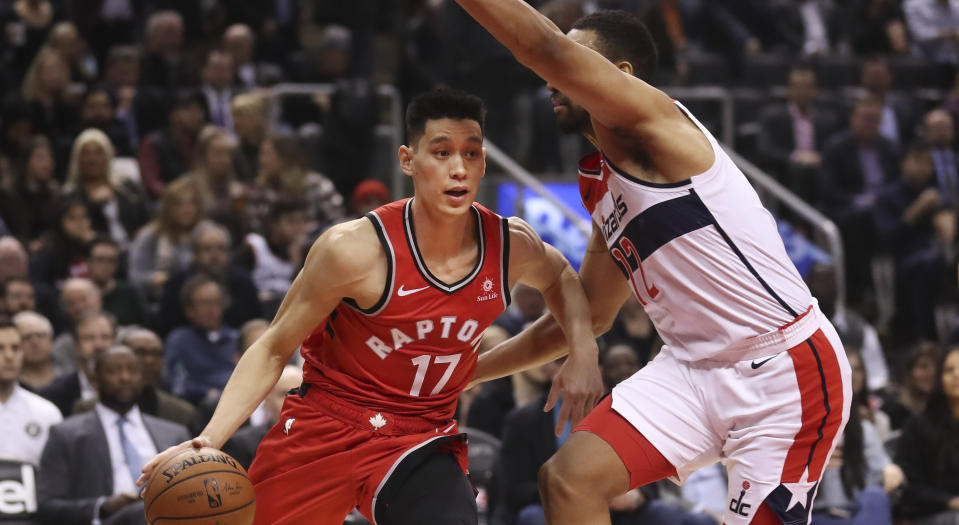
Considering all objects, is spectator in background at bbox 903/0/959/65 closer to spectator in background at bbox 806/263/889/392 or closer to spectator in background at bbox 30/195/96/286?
spectator in background at bbox 806/263/889/392

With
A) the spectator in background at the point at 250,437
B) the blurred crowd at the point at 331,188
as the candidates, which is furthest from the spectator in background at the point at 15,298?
the spectator in background at the point at 250,437

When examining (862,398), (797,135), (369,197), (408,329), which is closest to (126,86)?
(369,197)

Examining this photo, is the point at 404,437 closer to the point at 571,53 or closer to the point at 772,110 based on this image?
the point at 571,53

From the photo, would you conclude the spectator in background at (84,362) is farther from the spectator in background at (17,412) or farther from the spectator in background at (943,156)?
the spectator in background at (943,156)

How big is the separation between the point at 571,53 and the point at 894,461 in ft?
16.0

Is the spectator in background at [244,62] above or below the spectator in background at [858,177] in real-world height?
above

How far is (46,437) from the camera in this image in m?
7.70

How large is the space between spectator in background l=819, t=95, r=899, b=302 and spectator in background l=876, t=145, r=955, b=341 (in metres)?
0.19

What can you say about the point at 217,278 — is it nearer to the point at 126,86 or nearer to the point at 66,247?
the point at 66,247

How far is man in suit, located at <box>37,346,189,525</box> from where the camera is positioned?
725 cm

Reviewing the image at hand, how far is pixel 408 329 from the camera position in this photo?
467 cm

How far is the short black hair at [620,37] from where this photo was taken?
15.2ft

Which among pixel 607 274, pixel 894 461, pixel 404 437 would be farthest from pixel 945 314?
pixel 404 437

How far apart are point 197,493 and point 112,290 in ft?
18.7
